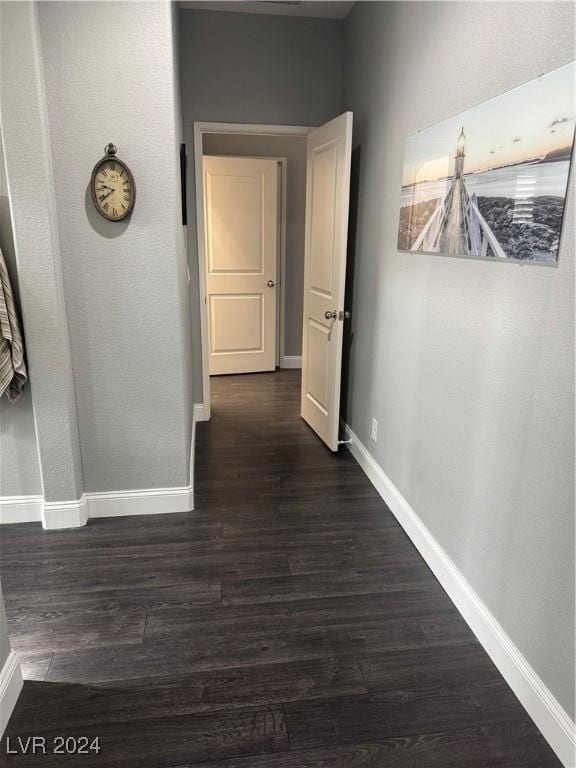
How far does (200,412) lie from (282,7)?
2.83 metres

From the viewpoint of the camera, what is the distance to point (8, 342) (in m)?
2.29

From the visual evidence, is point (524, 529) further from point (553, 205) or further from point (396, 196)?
point (396, 196)

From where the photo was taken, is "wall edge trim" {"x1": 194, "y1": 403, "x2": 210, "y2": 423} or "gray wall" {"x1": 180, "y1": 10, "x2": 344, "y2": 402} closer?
"gray wall" {"x1": 180, "y1": 10, "x2": 344, "y2": 402}

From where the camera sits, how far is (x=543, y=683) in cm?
156

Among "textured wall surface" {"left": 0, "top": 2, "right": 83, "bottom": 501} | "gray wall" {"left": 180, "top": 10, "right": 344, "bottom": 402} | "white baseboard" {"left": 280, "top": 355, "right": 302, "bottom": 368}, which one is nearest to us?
"textured wall surface" {"left": 0, "top": 2, "right": 83, "bottom": 501}

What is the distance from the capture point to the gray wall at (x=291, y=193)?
5.09 metres

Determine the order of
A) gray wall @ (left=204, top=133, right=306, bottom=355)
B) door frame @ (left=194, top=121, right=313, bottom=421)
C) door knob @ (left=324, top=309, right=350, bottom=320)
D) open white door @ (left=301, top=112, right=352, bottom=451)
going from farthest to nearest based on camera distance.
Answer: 1. gray wall @ (left=204, top=133, right=306, bottom=355)
2. door frame @ (left=194, top=121, right=313, bottom=421)
3. door knob @ (left=324, top=309, right=350, bottom=320)
4. open white door @ (left=301, top=112, right=352, bottom=451)

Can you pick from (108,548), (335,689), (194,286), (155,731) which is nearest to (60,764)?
(155,731)

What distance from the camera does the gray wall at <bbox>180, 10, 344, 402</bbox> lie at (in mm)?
3469

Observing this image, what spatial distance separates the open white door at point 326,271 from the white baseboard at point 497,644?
0.97 metres

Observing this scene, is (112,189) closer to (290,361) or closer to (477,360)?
(477,360)

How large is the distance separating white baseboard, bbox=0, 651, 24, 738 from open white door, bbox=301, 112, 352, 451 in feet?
7.36

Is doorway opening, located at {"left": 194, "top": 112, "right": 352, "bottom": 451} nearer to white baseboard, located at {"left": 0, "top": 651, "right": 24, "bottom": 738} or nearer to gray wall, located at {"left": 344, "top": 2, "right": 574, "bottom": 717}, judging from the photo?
gray wall, located at {"left": 344, "top": 2, "right": 574, "bottom": 717}

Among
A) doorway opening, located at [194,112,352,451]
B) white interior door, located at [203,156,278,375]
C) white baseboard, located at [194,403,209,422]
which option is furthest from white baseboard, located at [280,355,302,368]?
white baseboard, located at [194,403,209,422]
